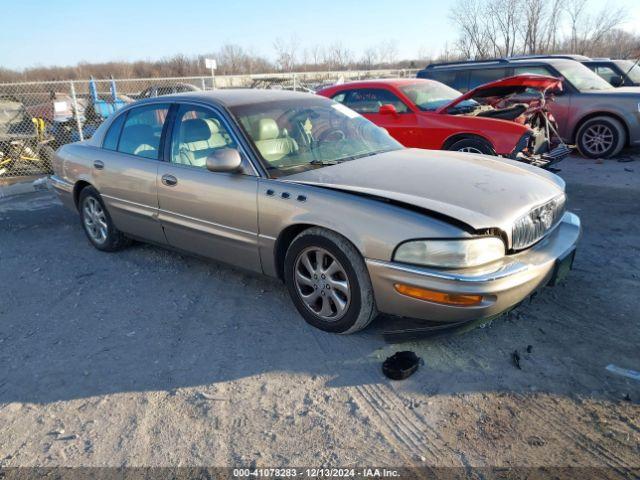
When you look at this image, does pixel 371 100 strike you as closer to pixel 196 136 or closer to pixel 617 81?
pixel 196 136

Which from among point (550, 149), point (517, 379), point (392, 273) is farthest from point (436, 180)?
point (550, 149)

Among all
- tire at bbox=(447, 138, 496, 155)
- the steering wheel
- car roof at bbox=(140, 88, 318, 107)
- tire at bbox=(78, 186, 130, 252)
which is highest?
car roof at bbox=(140, 88, 318, 107)

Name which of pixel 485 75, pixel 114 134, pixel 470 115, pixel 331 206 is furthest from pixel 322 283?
pixel 485 75

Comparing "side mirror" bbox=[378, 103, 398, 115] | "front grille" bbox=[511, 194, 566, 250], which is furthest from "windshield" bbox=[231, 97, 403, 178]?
"side mirror" bbox=[378, 103, 398, 115]

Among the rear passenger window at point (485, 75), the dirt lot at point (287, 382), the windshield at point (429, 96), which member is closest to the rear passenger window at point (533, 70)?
the rear passenger window at point (485, 75)

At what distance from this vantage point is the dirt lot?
2416mm

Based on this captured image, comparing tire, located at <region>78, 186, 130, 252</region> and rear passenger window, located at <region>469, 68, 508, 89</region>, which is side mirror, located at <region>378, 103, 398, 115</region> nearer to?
rear passenger window, located at <region>469, 68, 508, 89</region>

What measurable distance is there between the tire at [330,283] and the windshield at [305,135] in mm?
612

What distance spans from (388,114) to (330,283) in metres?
5.15

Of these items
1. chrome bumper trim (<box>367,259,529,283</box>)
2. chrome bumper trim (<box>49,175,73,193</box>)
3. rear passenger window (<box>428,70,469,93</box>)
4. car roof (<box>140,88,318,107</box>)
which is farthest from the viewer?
rear passenger window (<box>428,70,469,93</box>)

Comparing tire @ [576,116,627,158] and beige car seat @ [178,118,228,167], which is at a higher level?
beige car seat @ [178,118,228,167]

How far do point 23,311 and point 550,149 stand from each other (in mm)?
7201

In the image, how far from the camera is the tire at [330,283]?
10.2 ft

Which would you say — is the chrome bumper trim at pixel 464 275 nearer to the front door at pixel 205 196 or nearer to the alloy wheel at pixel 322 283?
the alloy wheel at pixel 322 283
